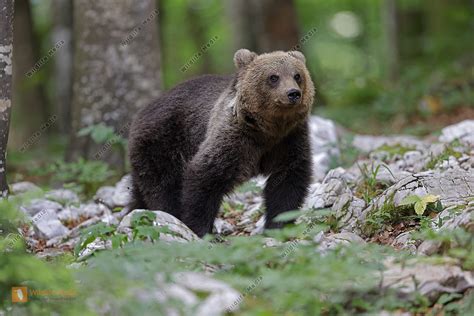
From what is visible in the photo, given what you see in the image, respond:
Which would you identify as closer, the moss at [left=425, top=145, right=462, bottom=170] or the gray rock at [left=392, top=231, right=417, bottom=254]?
the gray rock at [left=392, top=231, right=417, bottom=254]

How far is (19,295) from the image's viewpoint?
14.7ft

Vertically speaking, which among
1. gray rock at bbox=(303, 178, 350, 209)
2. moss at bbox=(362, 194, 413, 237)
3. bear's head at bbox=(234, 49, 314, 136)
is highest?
bear's head at bbox=(234, 49, 314, 136)

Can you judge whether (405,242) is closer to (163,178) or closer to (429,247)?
(429,247)

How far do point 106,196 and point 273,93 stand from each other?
10.2ft

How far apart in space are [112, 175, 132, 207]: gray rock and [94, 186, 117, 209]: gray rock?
0.04 m

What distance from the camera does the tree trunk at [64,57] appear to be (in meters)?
15.8

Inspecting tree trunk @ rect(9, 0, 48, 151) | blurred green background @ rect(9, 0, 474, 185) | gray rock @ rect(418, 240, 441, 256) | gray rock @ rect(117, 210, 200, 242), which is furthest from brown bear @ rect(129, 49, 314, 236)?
tree trunk @ rect(9, 0, 48, 151)

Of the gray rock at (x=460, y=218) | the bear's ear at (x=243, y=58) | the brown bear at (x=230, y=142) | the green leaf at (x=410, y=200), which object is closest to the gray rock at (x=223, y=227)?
the brown bear at (x=230, y=142)

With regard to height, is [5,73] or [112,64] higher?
[5,73]

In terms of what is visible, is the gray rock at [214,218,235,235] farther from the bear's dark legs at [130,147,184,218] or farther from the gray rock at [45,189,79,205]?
the gray rock at [45,189,79,205]

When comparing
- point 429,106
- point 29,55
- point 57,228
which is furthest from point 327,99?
point 57,228

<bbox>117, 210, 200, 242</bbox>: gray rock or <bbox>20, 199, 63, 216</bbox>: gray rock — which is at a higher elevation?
<bbox>117, 210, 200, 242</bbox>: gray rock

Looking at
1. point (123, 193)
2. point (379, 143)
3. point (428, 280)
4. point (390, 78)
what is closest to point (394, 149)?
point (379, 143)

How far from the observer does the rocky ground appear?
4.73 meters
